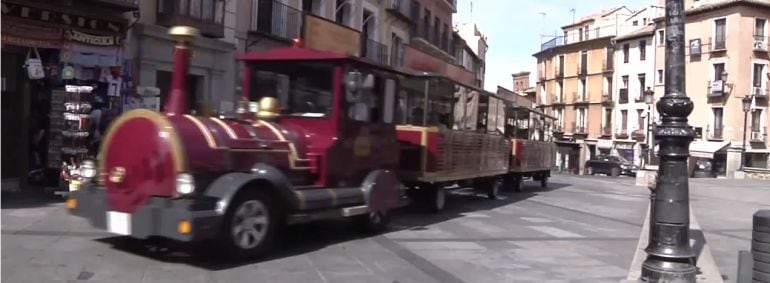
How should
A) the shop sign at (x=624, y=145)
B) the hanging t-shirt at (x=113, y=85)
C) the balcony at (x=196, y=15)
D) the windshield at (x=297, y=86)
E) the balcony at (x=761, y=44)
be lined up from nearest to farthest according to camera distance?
the windshield at (x=297, y=86), the hanging t-shirt at (x=113, y=85), the balcony at (x=196, y=15), the balcony at (x=761, y=44), the shop sign at (x=624, y=145)

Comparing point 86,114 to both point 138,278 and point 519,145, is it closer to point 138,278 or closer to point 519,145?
point 138,278

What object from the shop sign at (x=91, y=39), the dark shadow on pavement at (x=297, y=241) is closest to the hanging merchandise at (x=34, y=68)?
the shop sign at (x=91, y=39)

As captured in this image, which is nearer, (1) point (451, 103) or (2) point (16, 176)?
(2) point (16, 176)

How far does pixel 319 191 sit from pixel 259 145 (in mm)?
1065

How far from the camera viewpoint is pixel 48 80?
1287cm

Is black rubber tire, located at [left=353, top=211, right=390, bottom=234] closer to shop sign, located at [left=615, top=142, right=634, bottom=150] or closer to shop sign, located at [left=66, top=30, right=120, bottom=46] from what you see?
shop sign, located at [left=66, top=30, right=120, bottom=46]

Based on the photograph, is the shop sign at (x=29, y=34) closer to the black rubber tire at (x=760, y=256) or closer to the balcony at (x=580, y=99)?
the black rubber tire at (x=760, y=256)

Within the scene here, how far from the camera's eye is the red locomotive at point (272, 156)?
7.19 m

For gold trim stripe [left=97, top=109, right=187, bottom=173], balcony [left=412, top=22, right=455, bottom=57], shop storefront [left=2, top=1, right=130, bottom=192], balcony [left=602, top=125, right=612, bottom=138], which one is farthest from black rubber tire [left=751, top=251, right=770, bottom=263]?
balcony [left=602, top=125, right=612, bottom=138]

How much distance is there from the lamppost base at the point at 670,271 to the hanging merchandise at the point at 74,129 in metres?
9.40

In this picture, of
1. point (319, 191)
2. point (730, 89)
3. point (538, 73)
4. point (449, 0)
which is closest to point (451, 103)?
point (319, 191)

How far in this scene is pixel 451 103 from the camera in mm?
14102

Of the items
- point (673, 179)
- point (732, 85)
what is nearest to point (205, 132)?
point (673, 179)

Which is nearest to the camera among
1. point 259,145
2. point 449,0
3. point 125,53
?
point 259,145
